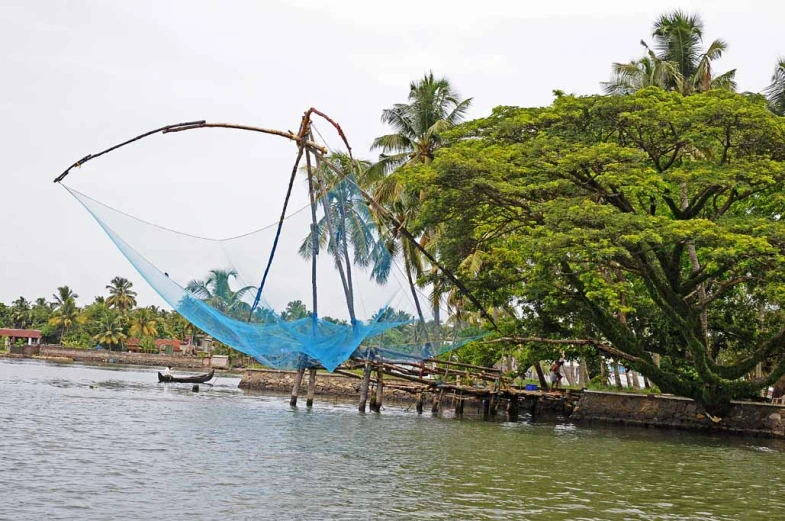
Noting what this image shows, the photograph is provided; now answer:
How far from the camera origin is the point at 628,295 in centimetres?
2283

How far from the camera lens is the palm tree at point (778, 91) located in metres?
26.6

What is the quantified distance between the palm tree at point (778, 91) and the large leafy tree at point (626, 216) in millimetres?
5422

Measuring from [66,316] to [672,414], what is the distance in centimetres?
6676

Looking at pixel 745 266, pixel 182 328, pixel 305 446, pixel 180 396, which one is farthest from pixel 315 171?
pixel 182 328

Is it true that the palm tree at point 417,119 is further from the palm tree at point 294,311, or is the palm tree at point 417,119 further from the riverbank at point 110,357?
the riverbank at point 110,357

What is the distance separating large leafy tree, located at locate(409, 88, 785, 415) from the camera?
1780 cm

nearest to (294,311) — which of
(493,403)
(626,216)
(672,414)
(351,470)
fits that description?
(351,470)

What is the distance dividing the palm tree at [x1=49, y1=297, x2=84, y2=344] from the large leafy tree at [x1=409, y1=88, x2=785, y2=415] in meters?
63.0

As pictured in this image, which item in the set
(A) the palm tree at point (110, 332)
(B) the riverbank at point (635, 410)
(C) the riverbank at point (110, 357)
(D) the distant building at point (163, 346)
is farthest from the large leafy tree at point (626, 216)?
(A) the palm tree at point (110, 332)

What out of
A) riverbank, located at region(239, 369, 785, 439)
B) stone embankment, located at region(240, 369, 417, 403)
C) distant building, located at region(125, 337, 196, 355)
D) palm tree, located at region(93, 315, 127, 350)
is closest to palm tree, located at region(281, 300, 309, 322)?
riverbank, located at region(239, 369, 785, 439)

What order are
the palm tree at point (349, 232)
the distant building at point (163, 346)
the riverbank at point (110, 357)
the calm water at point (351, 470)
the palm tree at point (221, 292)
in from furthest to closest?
the distant building at point (163, 346), the riverbank at point (110, 357), the palm tree at point (349, 232), the palm tree at point (221, 292), the calm water at point (351, 470)

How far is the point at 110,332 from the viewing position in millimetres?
73750

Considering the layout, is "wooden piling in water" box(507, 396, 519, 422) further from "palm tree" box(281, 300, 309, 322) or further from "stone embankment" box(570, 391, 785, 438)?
"palm tree" box(281, 300, 309, 322)

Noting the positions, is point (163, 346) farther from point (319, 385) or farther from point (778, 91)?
point (778, 91)
